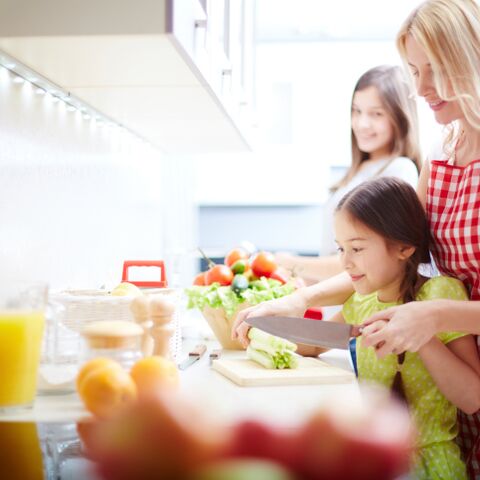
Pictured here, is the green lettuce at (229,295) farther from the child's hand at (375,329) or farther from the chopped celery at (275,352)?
the child's hand at (375,329)

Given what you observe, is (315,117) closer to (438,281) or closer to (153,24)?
(438,281)

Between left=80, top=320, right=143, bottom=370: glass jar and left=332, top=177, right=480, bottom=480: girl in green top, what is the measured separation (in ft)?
1.79

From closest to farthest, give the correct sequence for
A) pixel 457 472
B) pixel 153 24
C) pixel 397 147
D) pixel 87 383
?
pixel 87 383 → pixel 153 24 → pixel 457 472 → pixel 397 147

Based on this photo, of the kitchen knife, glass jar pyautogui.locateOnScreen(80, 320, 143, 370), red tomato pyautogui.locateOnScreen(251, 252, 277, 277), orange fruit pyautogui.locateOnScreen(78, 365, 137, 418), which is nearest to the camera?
orange fruit pyautogui.locateOnScreen(78, 365, 137, 418)

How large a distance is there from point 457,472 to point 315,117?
3384 millimetres

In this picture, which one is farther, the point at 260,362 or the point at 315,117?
the point at 315,117

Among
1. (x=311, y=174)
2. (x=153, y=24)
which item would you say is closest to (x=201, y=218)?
(x=311, y=174)

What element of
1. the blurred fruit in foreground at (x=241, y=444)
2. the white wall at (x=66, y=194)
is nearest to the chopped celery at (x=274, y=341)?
the white wall at (x=66, y=194)

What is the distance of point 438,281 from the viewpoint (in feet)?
3.98

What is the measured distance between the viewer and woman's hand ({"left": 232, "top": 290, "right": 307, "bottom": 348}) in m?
1.26

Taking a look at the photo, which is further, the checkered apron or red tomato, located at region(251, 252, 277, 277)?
red tomato, located at region(251, 252, 277, 277)

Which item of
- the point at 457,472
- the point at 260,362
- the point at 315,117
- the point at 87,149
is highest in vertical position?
the point at 315,117

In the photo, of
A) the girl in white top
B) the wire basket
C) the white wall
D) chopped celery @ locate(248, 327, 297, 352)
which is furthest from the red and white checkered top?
the girl in white top

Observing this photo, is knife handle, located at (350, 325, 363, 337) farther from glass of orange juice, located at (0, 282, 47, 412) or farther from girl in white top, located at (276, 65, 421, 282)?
girl in white top, located at (276, 65, 421, 282)
